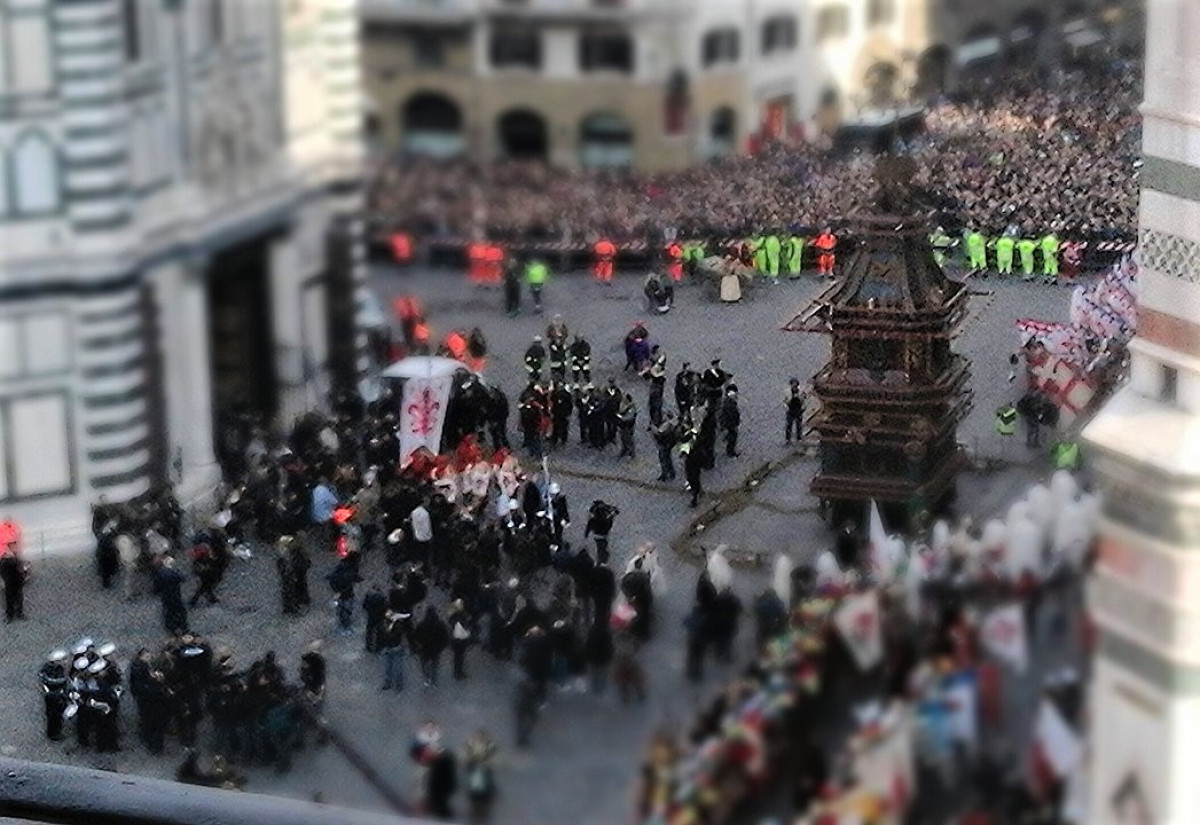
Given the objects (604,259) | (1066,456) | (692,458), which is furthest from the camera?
(604,259)

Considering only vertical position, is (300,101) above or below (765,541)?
above

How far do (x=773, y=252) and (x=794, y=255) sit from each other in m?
0.02

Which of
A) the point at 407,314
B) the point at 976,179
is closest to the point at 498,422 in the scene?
the point at 407,314

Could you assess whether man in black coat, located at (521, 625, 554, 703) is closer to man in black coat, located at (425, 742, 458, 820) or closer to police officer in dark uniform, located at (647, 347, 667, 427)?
man in black coat, located at (425, 742, 458, 820)

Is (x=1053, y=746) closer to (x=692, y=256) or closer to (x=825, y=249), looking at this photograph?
(x=825, y=249)

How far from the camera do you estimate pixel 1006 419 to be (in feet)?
6.84

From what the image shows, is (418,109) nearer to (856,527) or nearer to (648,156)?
(648,156)

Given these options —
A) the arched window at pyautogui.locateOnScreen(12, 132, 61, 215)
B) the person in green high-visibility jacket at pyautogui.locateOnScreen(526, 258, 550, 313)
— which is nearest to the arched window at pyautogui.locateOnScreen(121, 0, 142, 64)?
the arched window at pyautogui.locateOnScreen(12, 132, 61, 215)

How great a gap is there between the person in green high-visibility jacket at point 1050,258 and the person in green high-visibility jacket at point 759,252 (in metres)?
0.22

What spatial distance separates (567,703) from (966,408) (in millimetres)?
386

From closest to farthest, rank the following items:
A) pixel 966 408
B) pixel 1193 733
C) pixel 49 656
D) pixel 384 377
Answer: pixel 1193 733, pixel 966 408, pixel 384 377, pixel 49 656

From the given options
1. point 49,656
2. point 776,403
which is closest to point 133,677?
point 49,656

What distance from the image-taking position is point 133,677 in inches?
100

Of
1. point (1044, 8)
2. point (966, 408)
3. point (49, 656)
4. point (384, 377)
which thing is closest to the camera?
point (966, 408)
